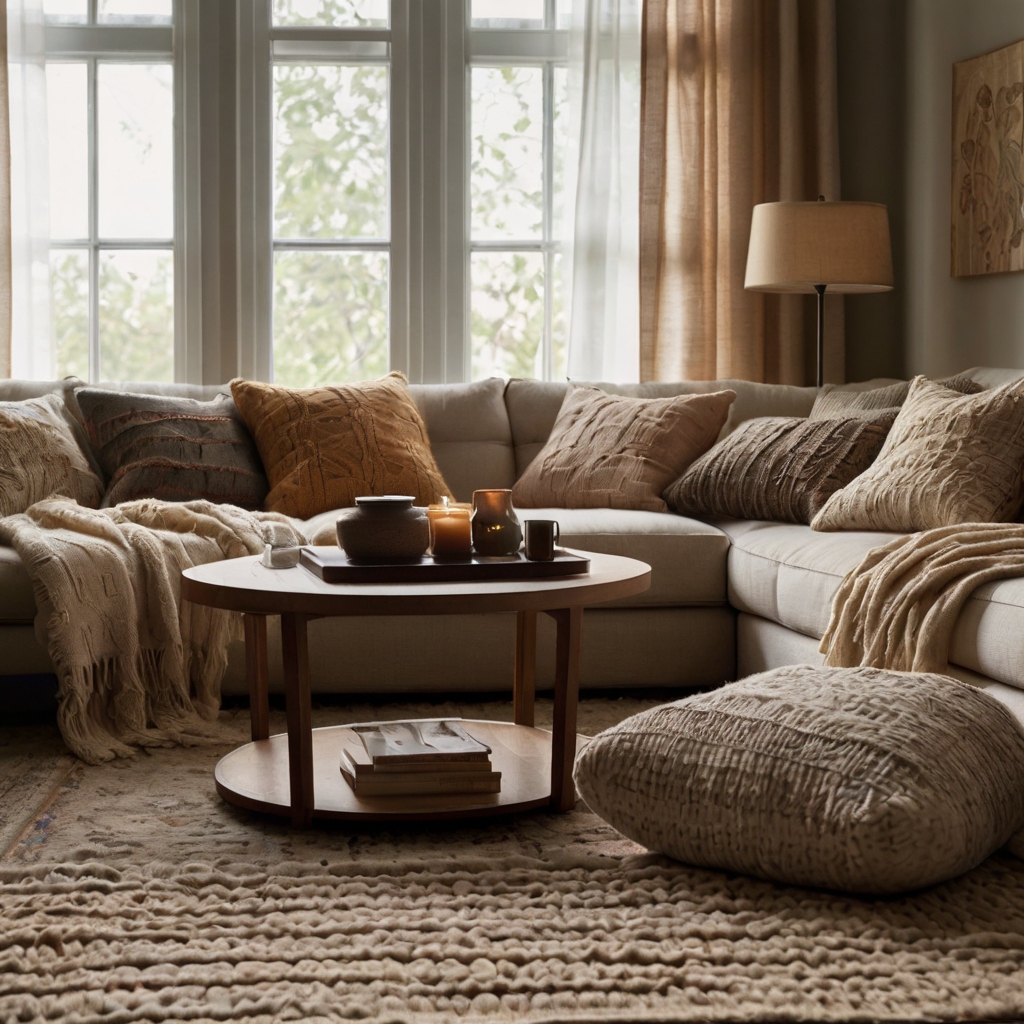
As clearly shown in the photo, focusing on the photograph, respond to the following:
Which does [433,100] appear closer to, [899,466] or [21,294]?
[21,294]

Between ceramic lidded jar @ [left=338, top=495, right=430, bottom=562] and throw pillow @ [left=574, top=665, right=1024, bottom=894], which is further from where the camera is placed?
ceramic lidded jar @ [left=338, top=495, right=430, bottom=562]

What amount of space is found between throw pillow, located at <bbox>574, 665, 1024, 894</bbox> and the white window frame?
2.86 m

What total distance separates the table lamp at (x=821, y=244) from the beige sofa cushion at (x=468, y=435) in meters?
0.93

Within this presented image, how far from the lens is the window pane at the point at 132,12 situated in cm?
421

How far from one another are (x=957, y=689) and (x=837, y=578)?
0.62 metres

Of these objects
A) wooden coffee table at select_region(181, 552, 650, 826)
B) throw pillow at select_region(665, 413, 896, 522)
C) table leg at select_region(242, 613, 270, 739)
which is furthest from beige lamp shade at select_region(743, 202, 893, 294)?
table leg at select_region(242, 613, 270, 739)

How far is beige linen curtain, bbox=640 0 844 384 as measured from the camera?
4.21m

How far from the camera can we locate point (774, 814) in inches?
65.5

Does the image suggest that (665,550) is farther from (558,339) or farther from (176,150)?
(176,150)

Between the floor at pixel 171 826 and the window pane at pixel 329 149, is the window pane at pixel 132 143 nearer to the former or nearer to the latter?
the window pane at pixel 329 149

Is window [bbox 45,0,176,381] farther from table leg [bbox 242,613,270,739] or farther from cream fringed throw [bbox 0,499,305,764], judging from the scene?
table leg [bbox 242,613,270,739]

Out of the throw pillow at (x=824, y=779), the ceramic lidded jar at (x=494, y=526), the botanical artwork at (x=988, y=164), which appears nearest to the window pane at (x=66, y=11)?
the botanical artwork at (x=988, y=164)

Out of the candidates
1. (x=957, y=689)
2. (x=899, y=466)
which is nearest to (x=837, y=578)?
(x=899, y=466)

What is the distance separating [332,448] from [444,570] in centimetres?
140
